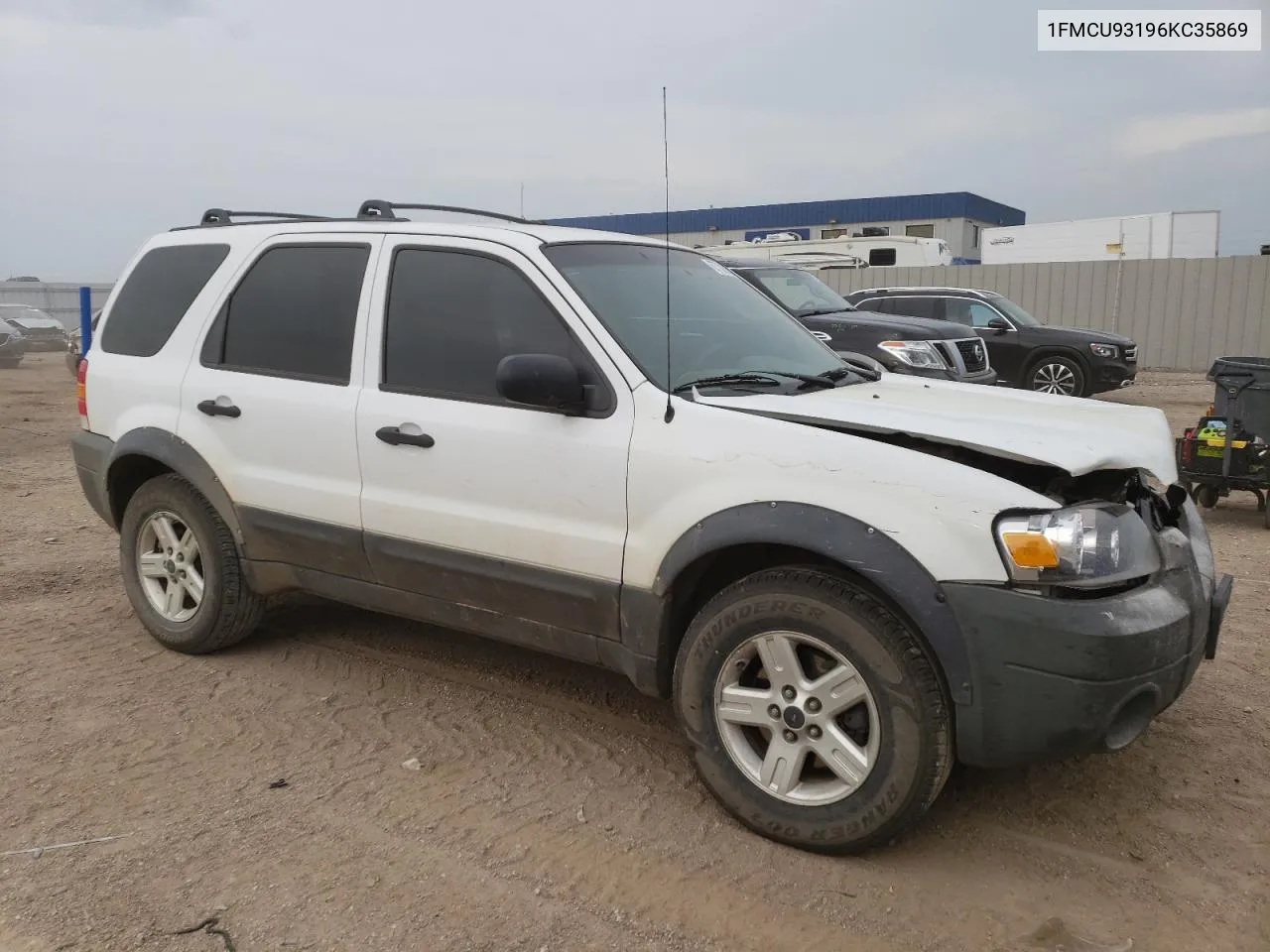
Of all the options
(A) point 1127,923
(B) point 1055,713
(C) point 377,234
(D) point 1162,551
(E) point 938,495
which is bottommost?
(A) point 1127,923

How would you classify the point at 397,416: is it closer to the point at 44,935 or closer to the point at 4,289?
the point at 44,935

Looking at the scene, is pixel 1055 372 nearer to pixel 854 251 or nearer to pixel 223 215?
pixel 854 251

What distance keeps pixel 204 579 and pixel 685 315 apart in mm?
2474

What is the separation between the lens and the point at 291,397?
4.31m

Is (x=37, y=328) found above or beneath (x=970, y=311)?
beneath

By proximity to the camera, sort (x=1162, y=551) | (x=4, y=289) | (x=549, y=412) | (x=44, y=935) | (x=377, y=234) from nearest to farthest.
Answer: (x=44, y=935) → (x=1162, y=551) → (x=549, y=412) → (x=377, y=234) → (x=4, y=289)

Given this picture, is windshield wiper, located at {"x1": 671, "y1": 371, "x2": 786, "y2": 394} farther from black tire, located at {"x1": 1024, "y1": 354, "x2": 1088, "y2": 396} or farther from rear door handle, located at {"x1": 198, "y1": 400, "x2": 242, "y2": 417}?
black tire, located at {"x1": 1024, "y1": 354, "x2": 1088, "y2": 396}

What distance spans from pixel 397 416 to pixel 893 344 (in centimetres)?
721

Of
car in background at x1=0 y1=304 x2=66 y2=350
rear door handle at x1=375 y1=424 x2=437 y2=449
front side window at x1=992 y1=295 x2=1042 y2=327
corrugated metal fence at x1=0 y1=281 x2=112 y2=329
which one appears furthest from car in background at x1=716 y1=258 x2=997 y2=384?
corrugated metal fence at x1=0 y1=281 x2=112 y2=329

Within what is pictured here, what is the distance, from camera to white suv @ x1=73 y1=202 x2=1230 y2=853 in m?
2.93

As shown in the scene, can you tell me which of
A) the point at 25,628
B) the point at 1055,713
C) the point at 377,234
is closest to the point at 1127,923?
the point at 1055,713

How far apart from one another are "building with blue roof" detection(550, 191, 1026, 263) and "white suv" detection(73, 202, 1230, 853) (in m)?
30.6

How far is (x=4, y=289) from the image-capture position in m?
33.9

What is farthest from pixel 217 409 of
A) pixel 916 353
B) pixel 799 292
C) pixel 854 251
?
pixel 854 251
